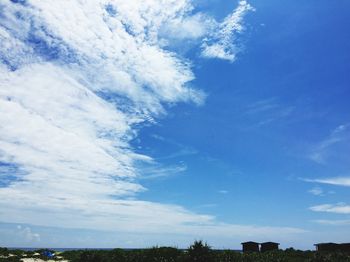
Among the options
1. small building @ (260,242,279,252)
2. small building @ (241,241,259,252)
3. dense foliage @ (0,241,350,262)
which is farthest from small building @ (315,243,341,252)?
small building @ (241,241,259,252)

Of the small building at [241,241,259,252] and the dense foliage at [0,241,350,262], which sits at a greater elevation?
the small building at [241,241,259,252]

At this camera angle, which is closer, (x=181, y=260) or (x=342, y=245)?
(x=181, y=260)

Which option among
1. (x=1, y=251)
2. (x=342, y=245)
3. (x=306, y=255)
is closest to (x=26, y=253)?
(x=1, y=251)

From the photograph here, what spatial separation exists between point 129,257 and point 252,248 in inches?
730

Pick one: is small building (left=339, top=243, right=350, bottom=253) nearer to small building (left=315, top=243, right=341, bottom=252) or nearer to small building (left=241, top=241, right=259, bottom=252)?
small building (left=315, top=243, right=341, bottom=252)

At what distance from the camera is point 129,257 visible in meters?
31.0

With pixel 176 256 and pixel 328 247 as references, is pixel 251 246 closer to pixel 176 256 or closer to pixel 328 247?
pixel 328 247

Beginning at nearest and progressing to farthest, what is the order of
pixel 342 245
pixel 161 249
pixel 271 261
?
1. pixel 271 261
2. pixel 161 249
3. pixel 342 245

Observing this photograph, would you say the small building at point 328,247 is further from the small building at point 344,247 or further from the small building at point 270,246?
the small building at point 270,246

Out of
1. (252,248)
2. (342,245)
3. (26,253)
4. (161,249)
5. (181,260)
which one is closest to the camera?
(181,260)

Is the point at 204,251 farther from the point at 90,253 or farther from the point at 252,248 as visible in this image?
the point at 252,248

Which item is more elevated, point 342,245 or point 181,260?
point 342,245

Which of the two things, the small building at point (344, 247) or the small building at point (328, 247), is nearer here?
the small building at point (344, 247)

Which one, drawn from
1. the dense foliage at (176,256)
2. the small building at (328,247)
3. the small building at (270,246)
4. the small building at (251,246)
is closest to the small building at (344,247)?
the small building at (328,247)
